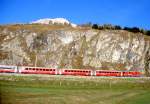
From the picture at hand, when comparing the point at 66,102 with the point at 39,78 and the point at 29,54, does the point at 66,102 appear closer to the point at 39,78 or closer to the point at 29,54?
the point at 39,78

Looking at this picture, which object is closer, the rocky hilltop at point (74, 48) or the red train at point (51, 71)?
the red train at point (51, 71)

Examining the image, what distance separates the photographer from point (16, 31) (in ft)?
403

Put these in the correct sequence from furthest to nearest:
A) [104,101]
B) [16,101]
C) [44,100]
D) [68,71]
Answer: [68,71], [104,101], [44,100], [16,101]

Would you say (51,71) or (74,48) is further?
(74,48)

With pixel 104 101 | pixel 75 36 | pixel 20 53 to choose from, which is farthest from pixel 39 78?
pixel 75 36

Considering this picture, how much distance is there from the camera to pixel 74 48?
12075cm

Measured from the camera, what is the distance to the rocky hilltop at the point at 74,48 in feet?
376

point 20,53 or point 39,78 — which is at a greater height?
point 20,53

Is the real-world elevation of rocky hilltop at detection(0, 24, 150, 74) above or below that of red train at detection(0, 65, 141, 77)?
above

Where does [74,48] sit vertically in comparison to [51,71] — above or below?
above

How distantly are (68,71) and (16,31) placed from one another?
1654 inches

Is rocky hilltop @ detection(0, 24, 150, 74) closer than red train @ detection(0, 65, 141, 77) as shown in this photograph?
No

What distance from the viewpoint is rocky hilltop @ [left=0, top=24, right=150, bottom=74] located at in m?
115

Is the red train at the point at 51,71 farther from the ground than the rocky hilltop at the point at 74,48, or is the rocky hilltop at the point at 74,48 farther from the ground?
the rocky hilltop at the point at 74,48
